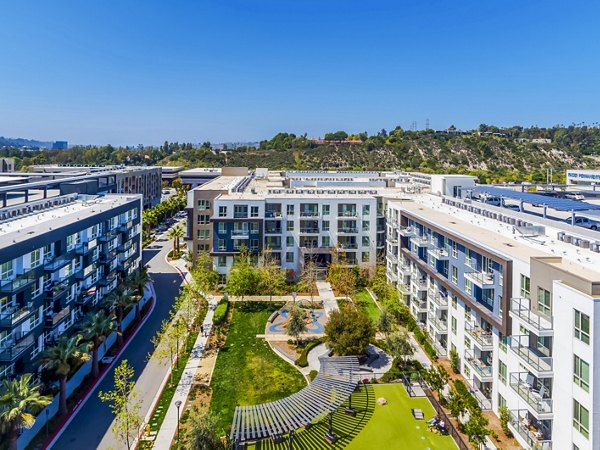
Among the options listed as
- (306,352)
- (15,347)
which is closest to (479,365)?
(306,352)

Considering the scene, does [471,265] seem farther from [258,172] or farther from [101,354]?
[258,172]

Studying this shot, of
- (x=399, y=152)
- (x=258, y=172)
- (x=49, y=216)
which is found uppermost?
(x=399, y=152)

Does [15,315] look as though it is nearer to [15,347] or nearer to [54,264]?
[15,347]

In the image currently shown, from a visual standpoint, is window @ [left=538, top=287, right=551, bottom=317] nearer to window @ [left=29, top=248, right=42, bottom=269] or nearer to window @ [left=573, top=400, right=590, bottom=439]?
window @ [left=573, top=400, right=590, bottom=439]

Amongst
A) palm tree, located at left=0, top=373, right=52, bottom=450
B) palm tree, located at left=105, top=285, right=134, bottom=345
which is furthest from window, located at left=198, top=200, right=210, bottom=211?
palm tree, located at left=0, top=373, right=52, bottom=450

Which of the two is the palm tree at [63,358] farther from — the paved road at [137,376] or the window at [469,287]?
the window at [469,287]

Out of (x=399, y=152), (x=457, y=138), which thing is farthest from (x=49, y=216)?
(x=457, y=138)
